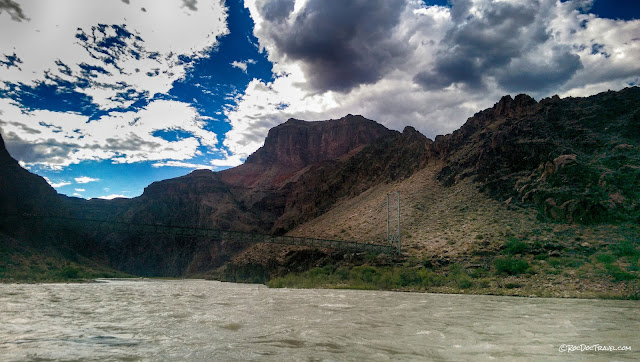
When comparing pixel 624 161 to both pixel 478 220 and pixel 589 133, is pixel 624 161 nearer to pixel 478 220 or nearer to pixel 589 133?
pixel 589 133

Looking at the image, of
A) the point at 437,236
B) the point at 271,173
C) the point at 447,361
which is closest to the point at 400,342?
the point at 447,361

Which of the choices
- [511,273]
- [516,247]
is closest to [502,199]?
[516,247]

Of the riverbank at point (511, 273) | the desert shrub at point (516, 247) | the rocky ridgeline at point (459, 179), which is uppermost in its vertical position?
the rocky ridgeline at point (459, 179)

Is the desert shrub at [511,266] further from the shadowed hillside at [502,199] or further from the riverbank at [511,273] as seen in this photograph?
the shadowed hillside at [502,199]

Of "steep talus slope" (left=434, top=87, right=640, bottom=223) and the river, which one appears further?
"steep talus slope" (left=434, top=87, right=640, bottom=223)

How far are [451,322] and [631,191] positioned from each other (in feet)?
168

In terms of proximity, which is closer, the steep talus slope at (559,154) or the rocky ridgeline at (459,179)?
the steep talus slope at (559,154)

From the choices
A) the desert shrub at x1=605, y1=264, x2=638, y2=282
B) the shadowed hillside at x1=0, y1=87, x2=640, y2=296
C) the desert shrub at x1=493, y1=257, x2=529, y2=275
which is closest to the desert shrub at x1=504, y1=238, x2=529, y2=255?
the shadowed hillside at x1=0, y1=87, x2=640, y2=296

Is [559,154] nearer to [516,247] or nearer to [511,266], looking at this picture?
[516,247]

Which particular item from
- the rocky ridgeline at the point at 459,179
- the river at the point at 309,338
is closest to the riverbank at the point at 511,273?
the rocky ridgeline at the point at 459,179

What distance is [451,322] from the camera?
42.3ft

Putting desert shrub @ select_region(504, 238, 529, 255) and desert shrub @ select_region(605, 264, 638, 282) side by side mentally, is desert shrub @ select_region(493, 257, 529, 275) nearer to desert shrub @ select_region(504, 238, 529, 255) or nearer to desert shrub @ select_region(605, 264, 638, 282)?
desert shrub @ select_region(504, 238, 529, 255)

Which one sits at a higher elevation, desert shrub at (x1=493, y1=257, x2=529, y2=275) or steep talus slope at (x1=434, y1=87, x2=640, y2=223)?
steep talus slope at (x1=434, y1=87, x2=640, y2=223)

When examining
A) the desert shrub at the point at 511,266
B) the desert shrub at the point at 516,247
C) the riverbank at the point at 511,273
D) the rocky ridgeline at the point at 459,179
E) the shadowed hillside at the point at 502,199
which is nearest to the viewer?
the riverbank at the point at 511,273
